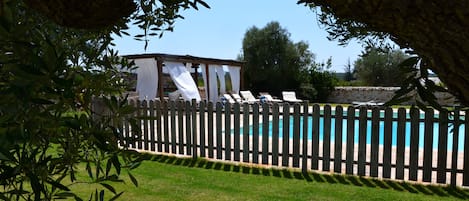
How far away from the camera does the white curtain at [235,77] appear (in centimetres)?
2154

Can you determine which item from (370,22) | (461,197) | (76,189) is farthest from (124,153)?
(461,197)

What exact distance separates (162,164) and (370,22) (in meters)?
5.80

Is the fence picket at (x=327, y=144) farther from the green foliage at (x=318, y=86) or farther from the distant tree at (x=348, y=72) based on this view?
the distant tree at (x=348, y=72)

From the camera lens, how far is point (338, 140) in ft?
19.0

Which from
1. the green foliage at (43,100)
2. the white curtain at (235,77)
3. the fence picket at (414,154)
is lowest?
the fence picket at (414,154)

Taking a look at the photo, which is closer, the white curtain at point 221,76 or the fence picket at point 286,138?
the fence picket at point 286,138

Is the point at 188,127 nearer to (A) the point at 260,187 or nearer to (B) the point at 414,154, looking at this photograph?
(A) the point at 260,187

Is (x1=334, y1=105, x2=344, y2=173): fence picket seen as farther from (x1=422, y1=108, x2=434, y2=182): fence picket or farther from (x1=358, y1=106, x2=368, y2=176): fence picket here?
(x1=422, y1=108, x2=434, y2=182): fence picket

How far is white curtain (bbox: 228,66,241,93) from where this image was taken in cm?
2154

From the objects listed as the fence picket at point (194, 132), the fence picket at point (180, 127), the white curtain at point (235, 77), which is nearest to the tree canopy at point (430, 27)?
the fence picket at point (194, 132)

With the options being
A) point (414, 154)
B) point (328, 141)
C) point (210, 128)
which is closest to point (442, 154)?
point (414, 154)

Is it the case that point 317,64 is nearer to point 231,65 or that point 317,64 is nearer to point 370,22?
point 231,65

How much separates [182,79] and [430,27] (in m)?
16.1

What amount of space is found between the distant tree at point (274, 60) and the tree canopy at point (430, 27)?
1006 inches
